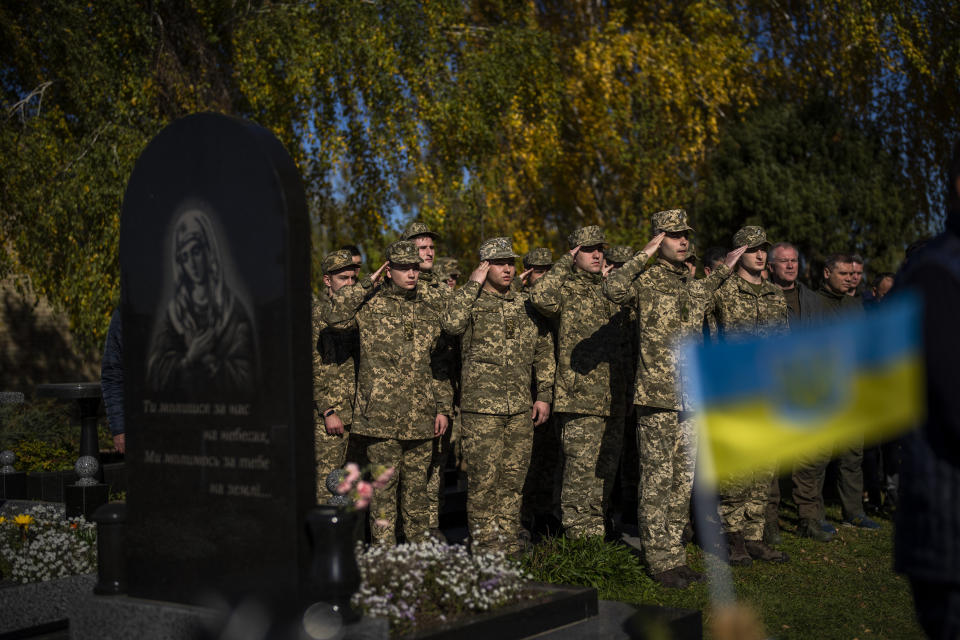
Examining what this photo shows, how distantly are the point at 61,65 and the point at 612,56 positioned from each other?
1111 cm

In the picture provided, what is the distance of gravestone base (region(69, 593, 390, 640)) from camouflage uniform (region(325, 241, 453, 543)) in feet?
9.31

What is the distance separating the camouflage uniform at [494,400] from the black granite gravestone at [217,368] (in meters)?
3.02

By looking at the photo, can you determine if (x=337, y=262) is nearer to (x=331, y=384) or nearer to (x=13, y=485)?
(x=331, y=384)

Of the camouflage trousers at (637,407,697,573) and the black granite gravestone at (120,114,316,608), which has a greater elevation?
the black granite gravestone at (120,114,316,608)

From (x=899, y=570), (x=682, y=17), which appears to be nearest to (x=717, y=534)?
(x=899, y=570)

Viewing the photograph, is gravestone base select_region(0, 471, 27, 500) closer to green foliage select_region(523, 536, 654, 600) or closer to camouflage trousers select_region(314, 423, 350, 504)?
camouflage trousers select_region(314, 423, 350, 504)

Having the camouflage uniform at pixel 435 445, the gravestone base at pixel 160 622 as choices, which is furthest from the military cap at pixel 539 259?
the gravestone base at pixel 160 622

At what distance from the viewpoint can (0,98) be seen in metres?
13.7

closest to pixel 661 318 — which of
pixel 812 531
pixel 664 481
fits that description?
pixel 664 481

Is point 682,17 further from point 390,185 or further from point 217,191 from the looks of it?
point 217,191

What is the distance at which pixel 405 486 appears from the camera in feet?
25.3

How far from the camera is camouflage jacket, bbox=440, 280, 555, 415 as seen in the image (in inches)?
300

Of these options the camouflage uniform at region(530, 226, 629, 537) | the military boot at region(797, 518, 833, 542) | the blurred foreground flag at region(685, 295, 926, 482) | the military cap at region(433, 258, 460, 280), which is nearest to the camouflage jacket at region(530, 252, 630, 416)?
the camouflage uniform at region(530, 226, 629, 537)

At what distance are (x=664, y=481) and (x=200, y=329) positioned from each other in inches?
146
